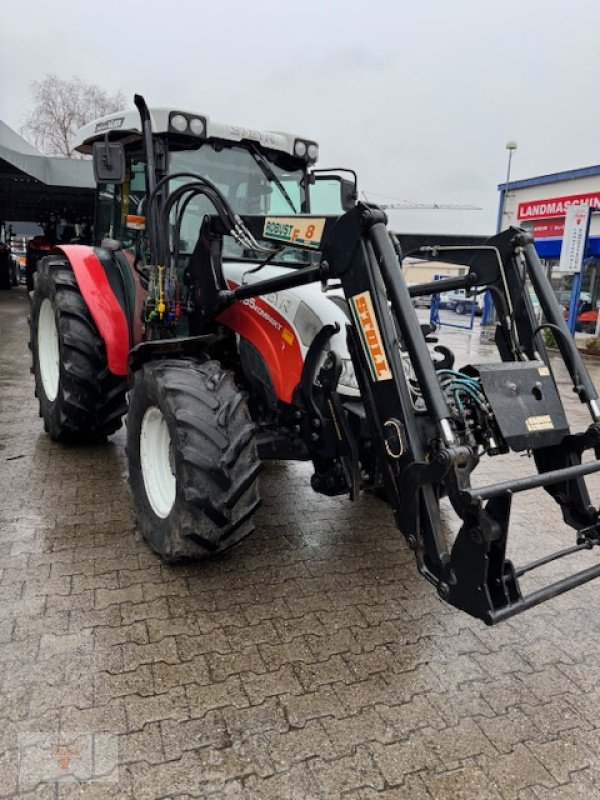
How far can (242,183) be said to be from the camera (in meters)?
4.03

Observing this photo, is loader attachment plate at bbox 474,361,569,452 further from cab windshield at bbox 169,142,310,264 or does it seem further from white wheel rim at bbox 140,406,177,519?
white wheel rim at bbox 140,406,177,519

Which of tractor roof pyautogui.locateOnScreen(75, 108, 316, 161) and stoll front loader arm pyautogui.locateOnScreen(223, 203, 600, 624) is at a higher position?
tractor roof pyautogui.locateOnScreen(75, 108, 316, 161)

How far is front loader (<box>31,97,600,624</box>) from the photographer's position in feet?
7.94

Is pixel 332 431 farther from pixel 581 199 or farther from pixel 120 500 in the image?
pixel 581 199

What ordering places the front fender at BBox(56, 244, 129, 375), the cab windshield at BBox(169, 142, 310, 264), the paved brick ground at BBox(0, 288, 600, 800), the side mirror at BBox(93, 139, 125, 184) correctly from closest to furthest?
the paved brick ground at BBox(0, 288, 600, 800)
the side mirror at BBox(93, 139, 125, 184)
the cab windshield at BBox(169, 142, 310, 264)
the front fender at BBox(56, 244, 129, 375)

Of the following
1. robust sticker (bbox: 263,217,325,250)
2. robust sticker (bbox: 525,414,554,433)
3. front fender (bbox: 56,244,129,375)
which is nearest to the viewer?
robust sticker (bbox: 525,414,554,433)

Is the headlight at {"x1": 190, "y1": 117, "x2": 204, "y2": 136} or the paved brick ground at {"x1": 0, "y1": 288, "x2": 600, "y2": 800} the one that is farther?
the headlight at {"x1": 190, "y1": 117, "x2": 204, "y2": 136}

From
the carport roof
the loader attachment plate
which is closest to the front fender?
the loader attachment plate

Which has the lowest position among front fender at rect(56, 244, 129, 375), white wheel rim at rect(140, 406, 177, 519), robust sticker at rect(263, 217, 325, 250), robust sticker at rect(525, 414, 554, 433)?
white wheel rim at rect(140, 406, 177, 519)

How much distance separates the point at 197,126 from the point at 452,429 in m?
2.43

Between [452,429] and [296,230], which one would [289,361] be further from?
[452,429]

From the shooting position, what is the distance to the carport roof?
15.1m

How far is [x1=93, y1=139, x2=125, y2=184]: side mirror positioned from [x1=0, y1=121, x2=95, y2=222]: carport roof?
37.5 ft

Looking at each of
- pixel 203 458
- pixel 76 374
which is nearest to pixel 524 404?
pixel 203 458
